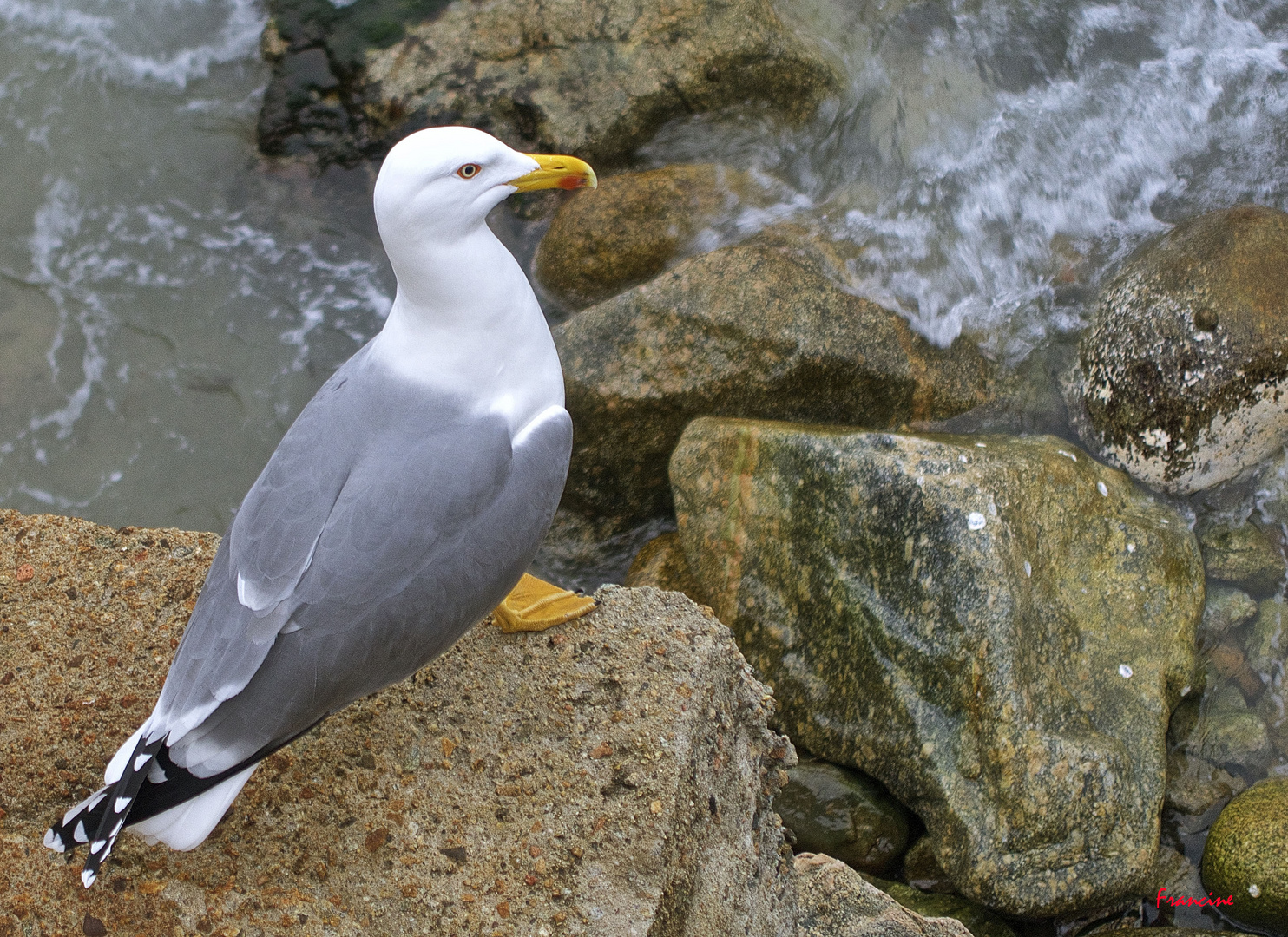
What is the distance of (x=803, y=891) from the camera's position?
2584mm

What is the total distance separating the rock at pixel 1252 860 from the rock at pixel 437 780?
1556 millimetres

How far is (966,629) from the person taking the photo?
299cm

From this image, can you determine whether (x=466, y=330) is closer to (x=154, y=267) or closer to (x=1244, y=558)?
(x=1244, y=558)

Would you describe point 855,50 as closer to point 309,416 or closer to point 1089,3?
point 1089,3

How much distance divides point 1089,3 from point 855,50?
1.44 metres

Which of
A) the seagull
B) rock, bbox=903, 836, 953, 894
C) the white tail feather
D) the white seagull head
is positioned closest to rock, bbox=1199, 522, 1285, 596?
rock, bbox=903, 836, 953, 894

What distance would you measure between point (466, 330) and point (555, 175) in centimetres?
43

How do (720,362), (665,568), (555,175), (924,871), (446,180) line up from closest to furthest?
(446,180) → (555,175) → (924,871) → (665,568) → (720,362)

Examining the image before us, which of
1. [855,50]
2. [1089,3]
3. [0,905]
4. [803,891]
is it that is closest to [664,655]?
[803,891]

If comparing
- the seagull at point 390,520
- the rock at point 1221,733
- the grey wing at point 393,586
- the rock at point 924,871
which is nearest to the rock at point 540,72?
the seagull at point 390,520

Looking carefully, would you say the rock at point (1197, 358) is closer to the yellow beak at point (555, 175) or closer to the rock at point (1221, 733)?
the rock at point (1221, 733)

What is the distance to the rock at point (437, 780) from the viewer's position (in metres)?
2.13

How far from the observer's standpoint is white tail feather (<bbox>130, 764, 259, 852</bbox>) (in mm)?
2039

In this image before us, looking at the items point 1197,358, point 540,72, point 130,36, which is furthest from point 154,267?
point 1197,358
